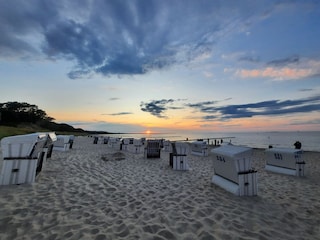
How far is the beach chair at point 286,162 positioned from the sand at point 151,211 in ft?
8.59

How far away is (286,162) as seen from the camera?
10.9 meters

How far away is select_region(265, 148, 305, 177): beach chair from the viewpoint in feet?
33.5

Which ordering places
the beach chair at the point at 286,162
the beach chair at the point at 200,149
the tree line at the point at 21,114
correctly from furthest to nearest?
the tree line at the point at 21,114
the beach chair at the point at 200,149
the beach chair at the point at 286,162

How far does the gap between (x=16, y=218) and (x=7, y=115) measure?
93.5 m

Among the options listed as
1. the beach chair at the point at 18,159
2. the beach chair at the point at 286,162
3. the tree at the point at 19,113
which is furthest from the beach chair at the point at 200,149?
the tree at the point at 19,113

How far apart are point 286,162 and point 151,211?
9109mm

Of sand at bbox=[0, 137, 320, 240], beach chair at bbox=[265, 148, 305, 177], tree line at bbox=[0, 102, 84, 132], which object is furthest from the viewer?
tree line at bbox=[0, 102, 84, 132]

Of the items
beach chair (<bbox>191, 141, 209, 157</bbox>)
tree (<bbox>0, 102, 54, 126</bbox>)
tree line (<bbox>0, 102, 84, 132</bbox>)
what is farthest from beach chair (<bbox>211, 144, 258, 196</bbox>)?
tree (<bbox>0, 102, 54, 126</bbox>)

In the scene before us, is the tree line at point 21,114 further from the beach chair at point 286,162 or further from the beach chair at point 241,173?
the beach chair at point 241,173

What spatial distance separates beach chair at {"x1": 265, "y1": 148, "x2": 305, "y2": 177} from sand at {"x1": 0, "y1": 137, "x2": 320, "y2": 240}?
2.62m

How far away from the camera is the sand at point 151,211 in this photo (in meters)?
3.89

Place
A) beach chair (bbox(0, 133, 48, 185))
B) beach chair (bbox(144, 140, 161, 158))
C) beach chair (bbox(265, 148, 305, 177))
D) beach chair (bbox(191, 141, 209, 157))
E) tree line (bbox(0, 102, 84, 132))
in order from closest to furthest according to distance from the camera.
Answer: beach chair (bbox(0, 133, 48, 185)) < beach chair (bbox(265, 148, 305, 177)) < beach chair (bbox(144, 140, 161, 158)) < beach chair (bbox(191, 141, 209, 157)) < tree line (bbox(0, 102, 84, 132))

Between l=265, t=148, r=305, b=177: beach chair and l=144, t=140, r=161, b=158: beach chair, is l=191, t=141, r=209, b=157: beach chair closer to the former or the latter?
l=144, t=140, r=161, b=158: beach chair

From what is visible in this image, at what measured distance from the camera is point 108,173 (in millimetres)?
9375
